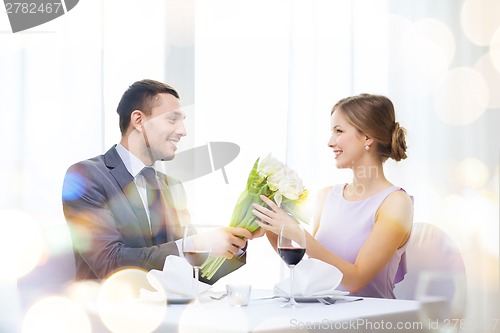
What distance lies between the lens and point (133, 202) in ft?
7.32

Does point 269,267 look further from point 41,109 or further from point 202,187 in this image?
point 41,109

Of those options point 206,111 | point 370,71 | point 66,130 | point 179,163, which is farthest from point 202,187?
point 370,71

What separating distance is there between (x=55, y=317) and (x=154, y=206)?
0.64 metres

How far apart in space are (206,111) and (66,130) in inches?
27.8

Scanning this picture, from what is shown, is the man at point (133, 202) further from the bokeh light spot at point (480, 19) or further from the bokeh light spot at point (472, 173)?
the bokeh light spot at point (480, 19)

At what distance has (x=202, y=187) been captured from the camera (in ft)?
9.71

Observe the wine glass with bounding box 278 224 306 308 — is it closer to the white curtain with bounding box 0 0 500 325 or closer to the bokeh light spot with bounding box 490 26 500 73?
the white curtain with bounding box 0 0 500 325

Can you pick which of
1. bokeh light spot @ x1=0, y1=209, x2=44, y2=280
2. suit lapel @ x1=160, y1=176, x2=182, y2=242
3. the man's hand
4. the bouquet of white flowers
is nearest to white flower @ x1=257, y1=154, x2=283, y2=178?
the bouquet of white flowers

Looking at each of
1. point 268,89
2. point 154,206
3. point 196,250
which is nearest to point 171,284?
point 196,250

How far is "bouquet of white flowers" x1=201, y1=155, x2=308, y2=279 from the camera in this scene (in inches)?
66.8

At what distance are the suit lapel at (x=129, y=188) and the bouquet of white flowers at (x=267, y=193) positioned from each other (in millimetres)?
526

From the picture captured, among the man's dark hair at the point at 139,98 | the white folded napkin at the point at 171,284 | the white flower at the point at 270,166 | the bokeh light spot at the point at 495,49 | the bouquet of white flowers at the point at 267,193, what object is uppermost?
the bokeh light spot at the point at 495,49

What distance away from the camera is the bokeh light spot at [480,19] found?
10.8 feet

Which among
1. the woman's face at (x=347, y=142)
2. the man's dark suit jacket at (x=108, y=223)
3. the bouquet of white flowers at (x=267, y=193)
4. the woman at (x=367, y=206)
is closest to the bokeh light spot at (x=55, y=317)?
the man's dark suit jacket at (x=108, y=223)
